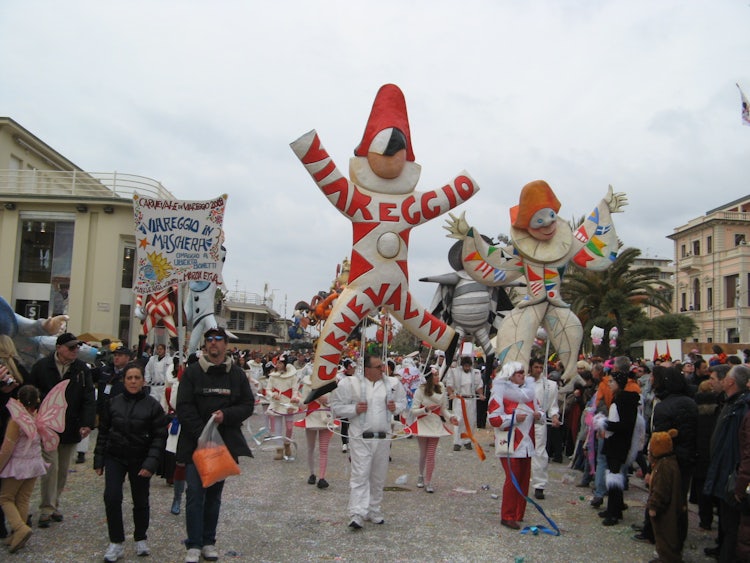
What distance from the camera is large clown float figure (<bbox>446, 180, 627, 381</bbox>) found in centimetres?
1151

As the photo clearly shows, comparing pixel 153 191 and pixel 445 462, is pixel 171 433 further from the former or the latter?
pixel 153 191

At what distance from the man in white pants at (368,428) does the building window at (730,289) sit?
48.8 metres

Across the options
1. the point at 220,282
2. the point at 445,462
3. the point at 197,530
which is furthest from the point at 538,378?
the point at 197,530

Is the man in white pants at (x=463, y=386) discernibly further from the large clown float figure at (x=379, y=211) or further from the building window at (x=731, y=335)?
the building window at (x=731, y=335)

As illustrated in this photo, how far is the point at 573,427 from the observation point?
1102cm

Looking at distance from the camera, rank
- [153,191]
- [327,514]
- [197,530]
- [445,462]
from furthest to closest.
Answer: [153,191], [445,462], [327,514], [197,530]

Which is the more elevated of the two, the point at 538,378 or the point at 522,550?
the point at 538,378

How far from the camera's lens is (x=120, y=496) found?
17.3 ft

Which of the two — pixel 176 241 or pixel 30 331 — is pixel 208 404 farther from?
pixel 176 241

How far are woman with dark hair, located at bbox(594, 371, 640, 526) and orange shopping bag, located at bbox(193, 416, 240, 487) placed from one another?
12.9 ft

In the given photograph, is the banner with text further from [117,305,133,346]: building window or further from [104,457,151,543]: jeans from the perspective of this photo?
[117,305,133,346]: building window

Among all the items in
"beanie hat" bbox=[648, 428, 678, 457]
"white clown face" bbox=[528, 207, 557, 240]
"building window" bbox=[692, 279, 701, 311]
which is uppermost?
"building window" bbox=[692, 279, 701, 311]

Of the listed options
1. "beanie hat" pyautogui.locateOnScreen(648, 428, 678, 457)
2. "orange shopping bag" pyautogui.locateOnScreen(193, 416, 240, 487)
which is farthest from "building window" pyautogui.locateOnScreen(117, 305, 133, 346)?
"beanie hat" pyautogui.locateOnScreen(648, 428, 678, 457)

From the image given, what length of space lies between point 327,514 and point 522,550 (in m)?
2.12
